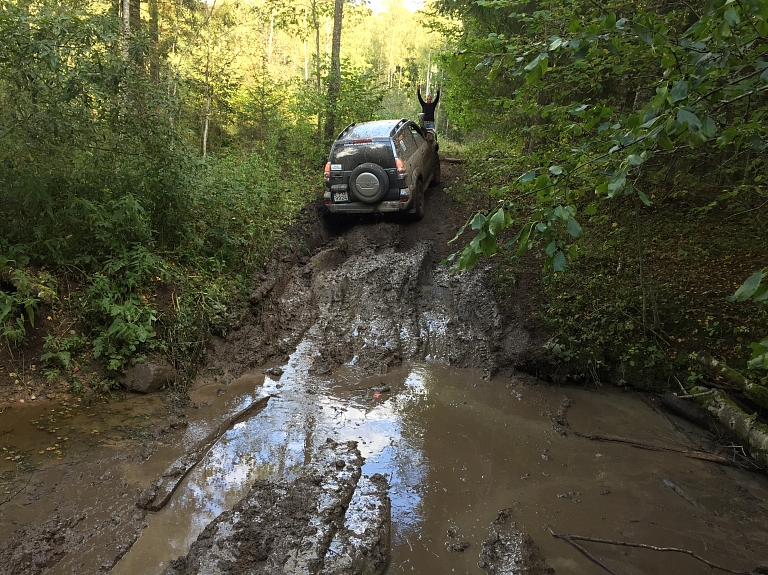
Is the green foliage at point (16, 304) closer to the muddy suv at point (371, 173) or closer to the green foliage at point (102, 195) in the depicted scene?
the green foliage at point (102, 195)

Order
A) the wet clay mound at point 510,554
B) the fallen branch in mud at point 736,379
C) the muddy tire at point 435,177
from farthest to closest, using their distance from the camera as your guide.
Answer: the muddy tire at point 435,177, the fallen branch in mud at point 736,379, the wet clay mound at point 510,554

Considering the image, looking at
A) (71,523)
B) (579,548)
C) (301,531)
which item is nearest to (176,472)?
(71,523)

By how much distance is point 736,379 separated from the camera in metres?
4.85

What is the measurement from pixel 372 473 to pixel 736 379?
3773 mm

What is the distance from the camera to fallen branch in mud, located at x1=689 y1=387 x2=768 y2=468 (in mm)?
4105

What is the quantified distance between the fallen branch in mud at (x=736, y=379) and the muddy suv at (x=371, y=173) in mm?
5590

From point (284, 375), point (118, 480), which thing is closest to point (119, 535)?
point (118, 480)

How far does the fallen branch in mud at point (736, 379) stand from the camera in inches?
179

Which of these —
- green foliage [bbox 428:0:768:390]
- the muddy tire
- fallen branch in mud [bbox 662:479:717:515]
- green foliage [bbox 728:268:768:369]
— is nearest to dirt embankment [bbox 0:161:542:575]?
green foliage [bbox 428:0:768:390]

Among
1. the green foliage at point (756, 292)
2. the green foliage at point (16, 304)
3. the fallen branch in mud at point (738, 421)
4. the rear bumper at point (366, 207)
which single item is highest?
the rear bumper at point (366, 207)

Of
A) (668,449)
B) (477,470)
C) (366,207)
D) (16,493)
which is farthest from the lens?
(366,207)

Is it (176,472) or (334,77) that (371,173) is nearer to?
(334,77)

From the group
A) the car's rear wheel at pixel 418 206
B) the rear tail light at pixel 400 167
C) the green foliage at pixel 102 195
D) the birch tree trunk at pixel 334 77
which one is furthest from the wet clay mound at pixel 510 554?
the birch tree trunk at pixel 334 77

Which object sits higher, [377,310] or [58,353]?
[377,310]
